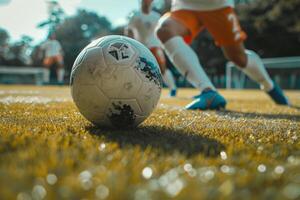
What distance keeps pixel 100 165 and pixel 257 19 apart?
43268mm

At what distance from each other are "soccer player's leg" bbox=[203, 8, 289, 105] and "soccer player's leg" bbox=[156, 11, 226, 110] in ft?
1.16

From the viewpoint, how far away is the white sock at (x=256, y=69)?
18.5 ft

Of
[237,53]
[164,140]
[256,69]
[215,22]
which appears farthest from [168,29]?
[164,140]

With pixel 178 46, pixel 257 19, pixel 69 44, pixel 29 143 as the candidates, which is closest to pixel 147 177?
pixel 29 143

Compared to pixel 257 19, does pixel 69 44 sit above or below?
below

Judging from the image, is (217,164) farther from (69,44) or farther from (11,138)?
(69,44)

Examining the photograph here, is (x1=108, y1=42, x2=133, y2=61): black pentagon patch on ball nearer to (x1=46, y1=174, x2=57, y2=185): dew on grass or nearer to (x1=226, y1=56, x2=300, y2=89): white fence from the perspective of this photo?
(x1=46, y1=174, x2=57, y2=185): dew on grass

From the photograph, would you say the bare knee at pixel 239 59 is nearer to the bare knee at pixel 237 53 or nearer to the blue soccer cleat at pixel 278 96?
the bare knee at pixel 237 53

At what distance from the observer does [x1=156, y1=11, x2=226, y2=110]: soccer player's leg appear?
473 cm

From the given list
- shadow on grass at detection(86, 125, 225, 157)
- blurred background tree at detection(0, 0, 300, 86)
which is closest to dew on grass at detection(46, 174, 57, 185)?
shadow on grass at detection(86, 125, 225, 157)

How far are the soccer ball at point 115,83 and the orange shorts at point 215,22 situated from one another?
7.98 ft

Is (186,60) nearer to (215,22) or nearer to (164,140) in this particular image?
(215,22)

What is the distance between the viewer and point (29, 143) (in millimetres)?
1842

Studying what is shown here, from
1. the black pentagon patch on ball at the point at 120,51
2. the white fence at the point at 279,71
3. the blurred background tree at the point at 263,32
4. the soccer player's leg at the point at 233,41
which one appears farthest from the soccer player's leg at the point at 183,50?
the blurred background tree at the point at 263,32
